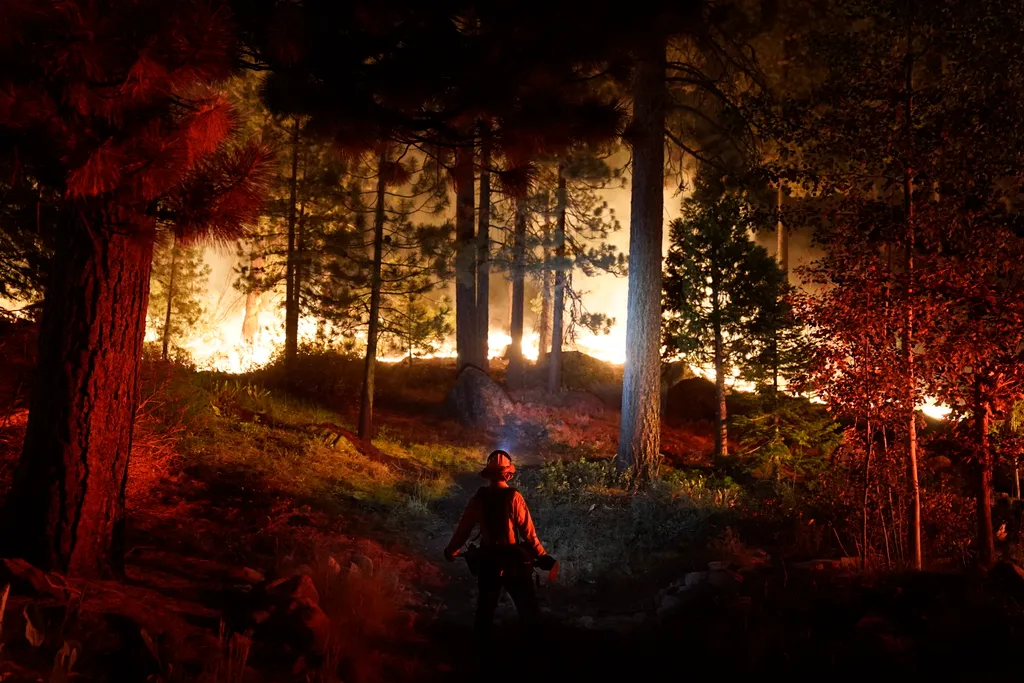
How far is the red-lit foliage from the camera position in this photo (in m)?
A: 4.32

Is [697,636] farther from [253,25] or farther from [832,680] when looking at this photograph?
[253,25]

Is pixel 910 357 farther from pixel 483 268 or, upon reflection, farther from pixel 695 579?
pixel 483 268

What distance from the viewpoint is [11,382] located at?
925 cm

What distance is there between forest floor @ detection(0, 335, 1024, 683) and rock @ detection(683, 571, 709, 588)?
4 cm

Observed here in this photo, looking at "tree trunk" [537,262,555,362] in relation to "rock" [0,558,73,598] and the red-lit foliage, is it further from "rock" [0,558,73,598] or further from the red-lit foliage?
"rock" [0,558,73,598]

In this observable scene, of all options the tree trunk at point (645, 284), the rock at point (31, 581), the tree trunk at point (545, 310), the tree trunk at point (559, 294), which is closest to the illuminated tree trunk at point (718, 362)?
the tree trunk at point (645, 284)

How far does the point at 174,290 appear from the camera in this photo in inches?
947

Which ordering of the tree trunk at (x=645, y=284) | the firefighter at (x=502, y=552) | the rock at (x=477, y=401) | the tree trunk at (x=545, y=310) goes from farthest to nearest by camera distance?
the tree trunk at (x=545, y=310) < the rock at (x=477, y=401) < the tree trunk at (x=645, y=284) < the firefighter at (x=502, y=552)

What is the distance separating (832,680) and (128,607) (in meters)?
4.91

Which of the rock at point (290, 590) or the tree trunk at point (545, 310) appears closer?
the rock at point (290, 590)

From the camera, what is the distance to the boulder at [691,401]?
20.5 metres

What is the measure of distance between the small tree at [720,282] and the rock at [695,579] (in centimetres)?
889

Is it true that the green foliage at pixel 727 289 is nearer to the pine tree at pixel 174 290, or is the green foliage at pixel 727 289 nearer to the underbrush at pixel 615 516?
the underbrush at pixel 615 516

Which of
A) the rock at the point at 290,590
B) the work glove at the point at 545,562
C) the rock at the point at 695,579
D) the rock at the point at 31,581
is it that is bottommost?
the rock at the point at 695,579
